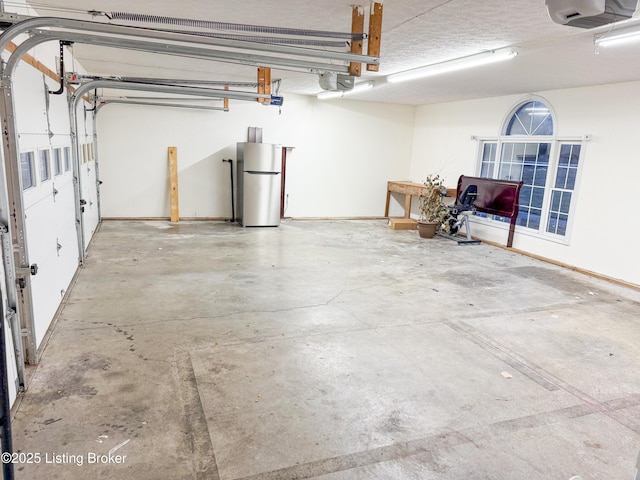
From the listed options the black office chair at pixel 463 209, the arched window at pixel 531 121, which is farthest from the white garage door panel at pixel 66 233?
the arched window at pixel 531 121

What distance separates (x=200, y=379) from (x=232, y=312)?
1.22 m

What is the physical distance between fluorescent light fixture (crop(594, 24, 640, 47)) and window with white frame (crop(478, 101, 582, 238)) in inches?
116

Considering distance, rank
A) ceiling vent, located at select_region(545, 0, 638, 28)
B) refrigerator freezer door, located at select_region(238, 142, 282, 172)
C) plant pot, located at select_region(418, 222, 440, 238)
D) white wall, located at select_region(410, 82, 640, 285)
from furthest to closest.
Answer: plant pot, located at select_region(418, 222, 440, 238)
refrigerator freezer door, located at select_region(238, 142, 282, 172)
white wall, located at select_region(410, 82, 640, 285)
ceiling vent, located at select_region(545, 0, 638, 28)

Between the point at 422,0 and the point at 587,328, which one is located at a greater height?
the point at 422,0

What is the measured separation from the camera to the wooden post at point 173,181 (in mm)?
8508

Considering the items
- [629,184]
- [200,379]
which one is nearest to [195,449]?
[200,379]

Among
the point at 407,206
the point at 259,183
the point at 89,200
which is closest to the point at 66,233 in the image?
the point at 89,200

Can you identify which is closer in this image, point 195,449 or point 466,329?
point 195,449

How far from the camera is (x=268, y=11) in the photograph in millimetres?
3564

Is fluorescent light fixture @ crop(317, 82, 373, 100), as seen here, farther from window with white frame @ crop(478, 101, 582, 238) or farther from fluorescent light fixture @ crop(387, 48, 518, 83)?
window with white frame @ crop(478, 101, 582, 238)

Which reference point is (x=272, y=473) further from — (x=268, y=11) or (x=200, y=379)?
(x=268, y=11)

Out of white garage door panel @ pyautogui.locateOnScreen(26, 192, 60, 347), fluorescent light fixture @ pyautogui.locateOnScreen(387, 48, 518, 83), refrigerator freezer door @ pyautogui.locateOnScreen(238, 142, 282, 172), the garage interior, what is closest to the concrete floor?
the garage interior

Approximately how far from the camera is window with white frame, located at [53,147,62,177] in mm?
4008

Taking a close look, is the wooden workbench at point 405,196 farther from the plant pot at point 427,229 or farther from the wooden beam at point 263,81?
the wooden beam at point 263,81
